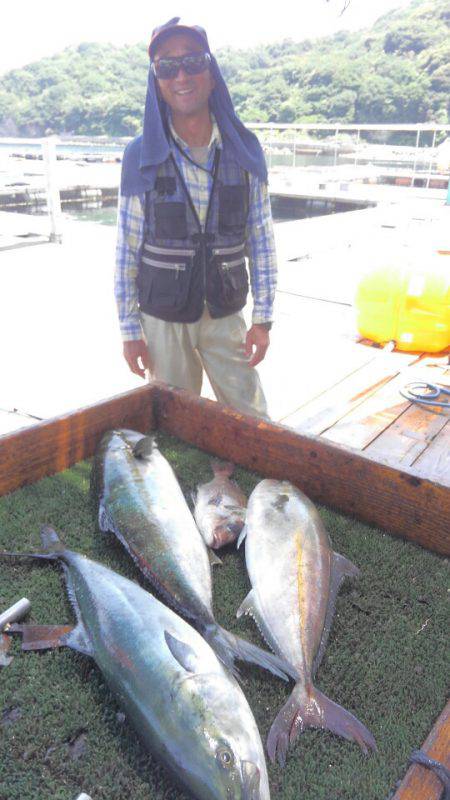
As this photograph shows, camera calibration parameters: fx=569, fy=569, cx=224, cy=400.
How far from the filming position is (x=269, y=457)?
2230 mm

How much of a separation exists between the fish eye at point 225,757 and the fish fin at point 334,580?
42cm

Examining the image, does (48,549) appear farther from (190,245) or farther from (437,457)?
(437,457)

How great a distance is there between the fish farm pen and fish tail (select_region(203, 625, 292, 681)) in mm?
30

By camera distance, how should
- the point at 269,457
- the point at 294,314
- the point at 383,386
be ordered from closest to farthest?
the point at 269,457 < the point at 383,386 < the point at 294,314

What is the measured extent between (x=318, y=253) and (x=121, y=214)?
28.3 ft

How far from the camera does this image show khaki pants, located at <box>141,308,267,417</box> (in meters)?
3.24

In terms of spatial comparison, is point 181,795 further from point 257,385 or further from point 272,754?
point 257,385

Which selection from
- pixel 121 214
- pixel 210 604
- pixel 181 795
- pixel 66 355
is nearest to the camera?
pixel 181 795

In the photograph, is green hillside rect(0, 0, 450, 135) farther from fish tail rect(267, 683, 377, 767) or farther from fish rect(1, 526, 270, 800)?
fish tail rect(267, 683, 377, 767)

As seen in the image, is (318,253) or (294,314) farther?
(318,253)

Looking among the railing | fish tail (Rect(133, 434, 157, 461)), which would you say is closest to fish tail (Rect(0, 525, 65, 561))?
fish tail (Rect(133, 434, 157, 461))

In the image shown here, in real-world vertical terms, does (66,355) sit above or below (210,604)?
below

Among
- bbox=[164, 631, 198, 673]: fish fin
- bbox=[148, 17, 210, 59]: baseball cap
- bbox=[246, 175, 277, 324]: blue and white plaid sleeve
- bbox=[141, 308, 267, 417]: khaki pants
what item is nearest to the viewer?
bbox=[164, 631, 198, 673]: fish fin

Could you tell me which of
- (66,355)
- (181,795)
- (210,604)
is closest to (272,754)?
(181,795)
